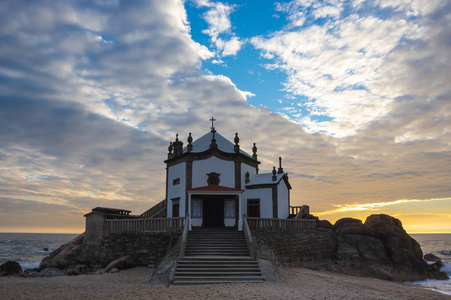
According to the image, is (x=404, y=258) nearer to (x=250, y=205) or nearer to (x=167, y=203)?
(x=250, y=205)

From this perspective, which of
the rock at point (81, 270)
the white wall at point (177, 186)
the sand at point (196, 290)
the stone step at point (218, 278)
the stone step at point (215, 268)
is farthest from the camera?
the white wall at point (177, 186)

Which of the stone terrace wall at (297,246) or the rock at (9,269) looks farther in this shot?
the stone terrace wall at (297,246)

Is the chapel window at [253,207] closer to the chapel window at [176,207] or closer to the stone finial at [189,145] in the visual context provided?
the chapel window at [176,207]

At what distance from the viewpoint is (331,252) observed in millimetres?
27594

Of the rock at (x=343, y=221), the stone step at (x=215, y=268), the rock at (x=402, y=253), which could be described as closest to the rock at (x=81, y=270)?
the stone step at (x=215, y=268)

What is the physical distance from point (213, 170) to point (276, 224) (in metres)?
7.75

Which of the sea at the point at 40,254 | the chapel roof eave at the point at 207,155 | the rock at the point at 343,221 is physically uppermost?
the chapel roof eave at the point at 207,155

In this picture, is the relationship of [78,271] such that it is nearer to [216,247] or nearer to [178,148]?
[216,247]

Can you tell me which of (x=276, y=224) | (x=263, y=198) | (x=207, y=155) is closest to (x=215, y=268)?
(x=276, y=224)

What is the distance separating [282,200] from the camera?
106ft

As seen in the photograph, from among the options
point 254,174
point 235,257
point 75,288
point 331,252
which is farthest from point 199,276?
point 254,174

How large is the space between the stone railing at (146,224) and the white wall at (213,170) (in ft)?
20.5

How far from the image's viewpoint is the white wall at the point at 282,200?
31.6 metres

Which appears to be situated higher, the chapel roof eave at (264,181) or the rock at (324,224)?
the chapel roof eave at (264,181)
